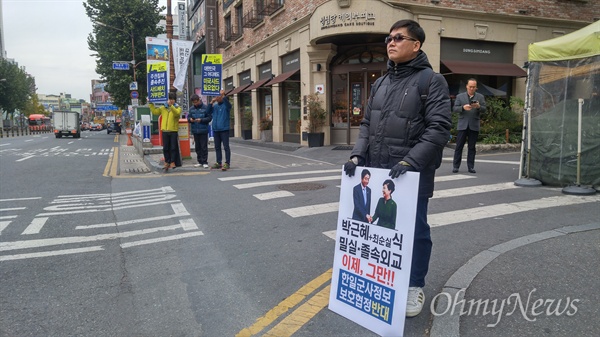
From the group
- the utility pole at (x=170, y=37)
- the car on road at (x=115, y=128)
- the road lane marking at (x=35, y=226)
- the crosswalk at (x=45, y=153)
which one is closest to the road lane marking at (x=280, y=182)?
the road lane marking at (x=35, y=226)

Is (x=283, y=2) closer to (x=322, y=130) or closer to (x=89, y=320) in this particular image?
(x=322, y=130)

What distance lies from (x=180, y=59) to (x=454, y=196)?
11458 millimetres

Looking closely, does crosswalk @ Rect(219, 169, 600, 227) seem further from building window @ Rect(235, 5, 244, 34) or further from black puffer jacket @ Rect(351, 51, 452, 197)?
building window @ Rect(235, 5, 244, 34)

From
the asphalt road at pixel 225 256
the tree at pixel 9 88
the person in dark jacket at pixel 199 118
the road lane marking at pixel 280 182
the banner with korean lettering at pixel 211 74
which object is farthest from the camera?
the tree at pixel 9 88

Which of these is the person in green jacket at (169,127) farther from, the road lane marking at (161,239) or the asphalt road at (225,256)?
the road lane marking at (161,239)

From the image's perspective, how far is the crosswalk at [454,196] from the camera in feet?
18.8

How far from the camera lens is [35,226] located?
18.7 feet

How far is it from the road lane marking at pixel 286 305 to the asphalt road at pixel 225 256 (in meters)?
0.01

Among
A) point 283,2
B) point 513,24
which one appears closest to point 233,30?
point 283,2

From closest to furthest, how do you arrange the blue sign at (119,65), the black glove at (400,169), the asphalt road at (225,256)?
the black glove at (400,169), the asphalt road at (225,256), the blue sign at (119,65)

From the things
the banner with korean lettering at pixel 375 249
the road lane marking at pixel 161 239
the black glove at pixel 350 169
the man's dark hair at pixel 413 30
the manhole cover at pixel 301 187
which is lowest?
the road lane marking at pixel 161 239

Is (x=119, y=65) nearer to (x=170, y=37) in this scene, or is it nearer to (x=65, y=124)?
(x=65, y=124)

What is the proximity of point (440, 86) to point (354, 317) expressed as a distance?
169 cm

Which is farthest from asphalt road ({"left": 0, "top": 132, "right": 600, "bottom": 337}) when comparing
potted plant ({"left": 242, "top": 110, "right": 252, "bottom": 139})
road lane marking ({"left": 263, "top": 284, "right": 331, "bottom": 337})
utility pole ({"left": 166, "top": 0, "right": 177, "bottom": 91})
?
potted plant ({"left": 242, "top": 110, "right": 252, "bottom": 139})
